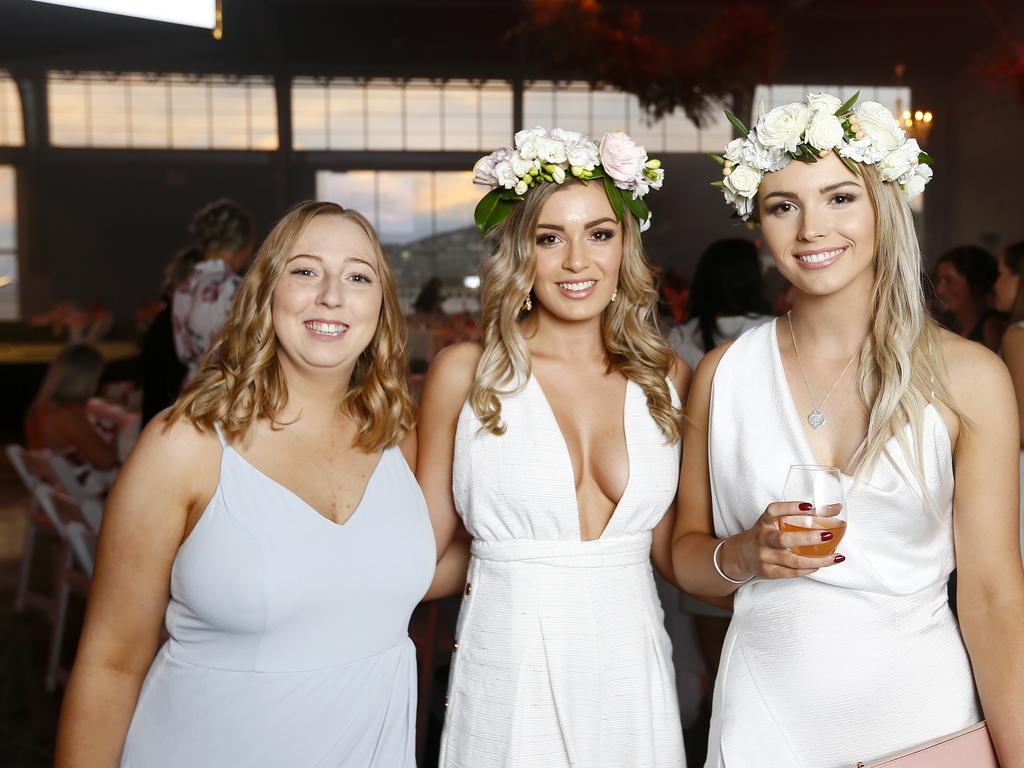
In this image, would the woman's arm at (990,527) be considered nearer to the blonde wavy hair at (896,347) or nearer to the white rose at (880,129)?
the blonde wavy hair at (896,347)

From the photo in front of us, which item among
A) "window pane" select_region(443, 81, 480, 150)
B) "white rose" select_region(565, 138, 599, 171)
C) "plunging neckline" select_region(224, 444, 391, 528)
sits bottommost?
"plunging neckline" select_region(224, 444, 391, 528)

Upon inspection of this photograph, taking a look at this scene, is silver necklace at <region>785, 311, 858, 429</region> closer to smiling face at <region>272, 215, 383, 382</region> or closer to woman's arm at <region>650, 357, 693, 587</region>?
woman's arm at <region>650, 357, 693, 587</region>

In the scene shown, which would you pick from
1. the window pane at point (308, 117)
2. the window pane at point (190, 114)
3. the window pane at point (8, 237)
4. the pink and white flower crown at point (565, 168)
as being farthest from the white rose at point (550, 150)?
the window pane at point (8, 237)

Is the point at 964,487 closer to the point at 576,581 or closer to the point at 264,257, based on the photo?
the point at 576,581

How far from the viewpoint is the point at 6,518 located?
762 centimetres

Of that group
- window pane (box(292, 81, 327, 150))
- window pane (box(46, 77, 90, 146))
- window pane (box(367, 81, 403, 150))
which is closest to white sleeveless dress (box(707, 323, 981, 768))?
window pane (box(367, 81, 403, 150))

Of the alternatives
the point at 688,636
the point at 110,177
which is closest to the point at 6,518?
the point at 110,177

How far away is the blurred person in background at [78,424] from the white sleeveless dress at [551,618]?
3652 mm

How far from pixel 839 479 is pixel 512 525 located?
0.85m

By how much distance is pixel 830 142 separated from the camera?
1.89 metres

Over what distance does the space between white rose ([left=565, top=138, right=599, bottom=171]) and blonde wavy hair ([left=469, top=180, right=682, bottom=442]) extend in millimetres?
56

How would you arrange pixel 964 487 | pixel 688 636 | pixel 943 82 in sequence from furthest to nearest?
pixel 943 82
pixel 688 636
pixel 964 487

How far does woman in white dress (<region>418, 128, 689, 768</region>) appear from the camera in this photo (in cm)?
220

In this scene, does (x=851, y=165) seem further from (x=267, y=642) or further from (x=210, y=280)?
(x=210, y=280)
